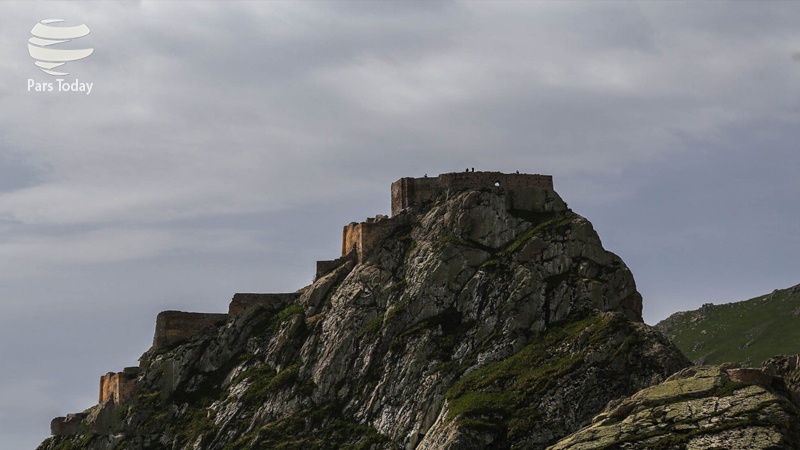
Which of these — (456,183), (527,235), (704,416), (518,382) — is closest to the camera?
(704,416)

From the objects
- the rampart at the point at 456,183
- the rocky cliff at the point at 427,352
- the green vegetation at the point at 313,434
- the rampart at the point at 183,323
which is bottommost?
the green vegetation at the point at 313,434

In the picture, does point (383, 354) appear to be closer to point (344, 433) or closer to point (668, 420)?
point (344, 433)

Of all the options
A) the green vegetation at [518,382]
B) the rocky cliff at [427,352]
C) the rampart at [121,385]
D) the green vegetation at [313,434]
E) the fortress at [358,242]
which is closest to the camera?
the green vegetation at [518,382]

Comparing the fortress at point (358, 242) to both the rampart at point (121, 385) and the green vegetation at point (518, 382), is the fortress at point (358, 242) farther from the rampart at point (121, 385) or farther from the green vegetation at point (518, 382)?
the green vegetation at point (518, 382)

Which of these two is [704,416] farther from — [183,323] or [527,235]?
[183,323]

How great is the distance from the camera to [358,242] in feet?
523

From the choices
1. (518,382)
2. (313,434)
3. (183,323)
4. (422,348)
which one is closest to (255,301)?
(183,323)

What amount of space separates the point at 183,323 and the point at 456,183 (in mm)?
36655

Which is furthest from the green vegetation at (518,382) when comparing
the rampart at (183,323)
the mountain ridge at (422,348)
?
the rampart at (183,323)

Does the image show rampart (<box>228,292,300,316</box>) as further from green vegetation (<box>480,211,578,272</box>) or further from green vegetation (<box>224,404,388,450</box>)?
green vegetation (<box>480,211,578,272</box>)

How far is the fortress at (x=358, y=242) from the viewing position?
156m

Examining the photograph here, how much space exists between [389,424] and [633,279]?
101 ft

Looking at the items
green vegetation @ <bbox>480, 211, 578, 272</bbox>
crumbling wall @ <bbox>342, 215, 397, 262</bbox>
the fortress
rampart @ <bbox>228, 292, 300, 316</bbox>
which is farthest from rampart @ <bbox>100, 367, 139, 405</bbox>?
green vegetation @ <bbox>480, 211, 578, 272</bbox>

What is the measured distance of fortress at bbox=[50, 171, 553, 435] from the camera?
15562 centimetres
